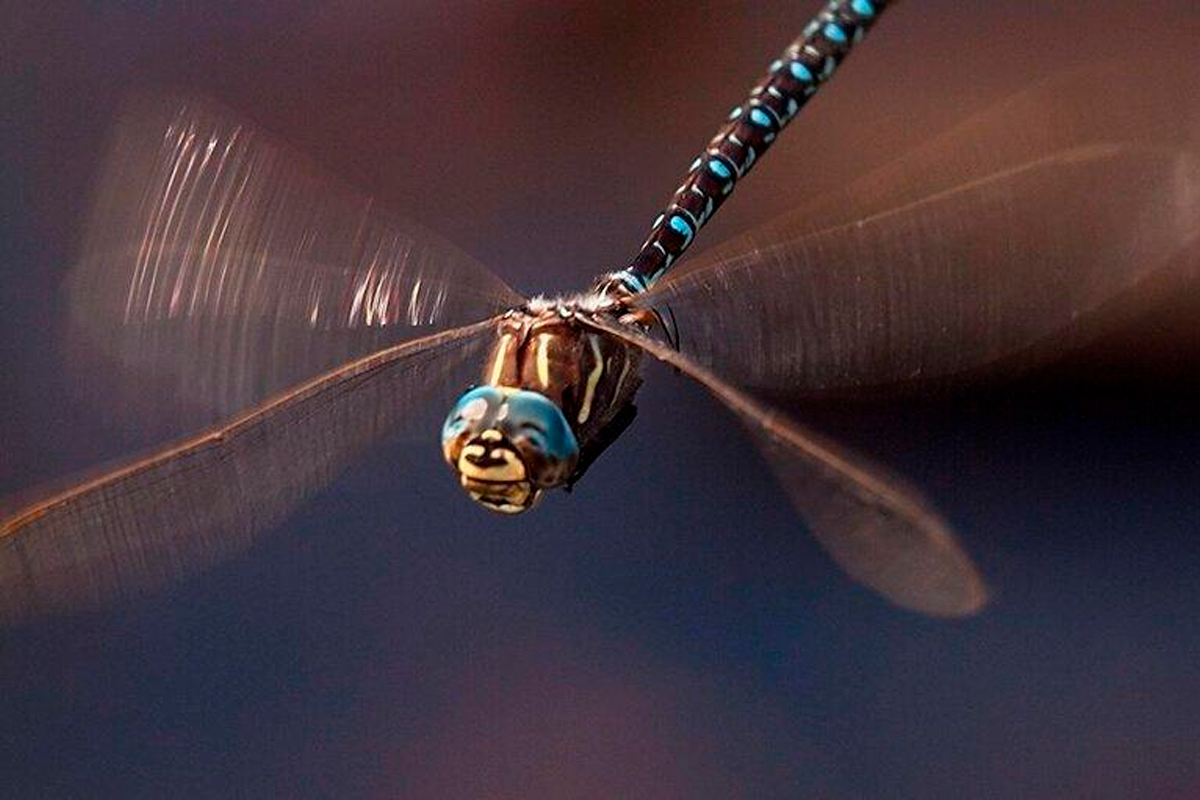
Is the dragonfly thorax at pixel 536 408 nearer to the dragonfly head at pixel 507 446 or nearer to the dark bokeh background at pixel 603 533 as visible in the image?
the dragonfly head at pixel 507 446

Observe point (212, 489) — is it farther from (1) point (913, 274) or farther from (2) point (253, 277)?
(1) point (913, 274)

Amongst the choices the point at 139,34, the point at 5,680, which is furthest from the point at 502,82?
the point at 5,680

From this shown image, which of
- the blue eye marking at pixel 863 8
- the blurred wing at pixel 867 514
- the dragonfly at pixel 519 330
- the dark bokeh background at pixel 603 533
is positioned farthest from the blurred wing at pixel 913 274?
the dark bokeh background at pixel 603 533

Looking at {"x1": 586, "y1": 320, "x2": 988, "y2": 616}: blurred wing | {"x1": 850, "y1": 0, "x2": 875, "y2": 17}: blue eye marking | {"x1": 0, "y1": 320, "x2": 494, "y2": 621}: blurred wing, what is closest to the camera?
{"x1": 586, "y1": 320, "x2": 988, "y2": 616}: blurred wing

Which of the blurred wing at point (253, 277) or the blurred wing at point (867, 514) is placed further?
the blurred wing at point (253, 277)

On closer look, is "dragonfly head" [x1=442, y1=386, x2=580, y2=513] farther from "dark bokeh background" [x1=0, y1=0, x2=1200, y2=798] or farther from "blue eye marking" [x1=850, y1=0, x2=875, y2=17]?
"dark bokeh background" [x1=0, y1=0, x2=1200, y2=798]

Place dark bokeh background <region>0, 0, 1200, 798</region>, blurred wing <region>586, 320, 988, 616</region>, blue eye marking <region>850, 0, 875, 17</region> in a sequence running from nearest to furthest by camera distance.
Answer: blurred wing <region>586, 320, 988, 616</region> → blue eye marking <region>850, 0, 875, 17</region> → dark bokeh background <region>0, 0, 1200, 798</region>

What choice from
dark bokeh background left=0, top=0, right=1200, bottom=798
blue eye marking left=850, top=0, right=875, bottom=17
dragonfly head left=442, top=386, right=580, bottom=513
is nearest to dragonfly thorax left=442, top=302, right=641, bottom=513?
dragonfly head left=442, top=386, right=580, bottom=513
